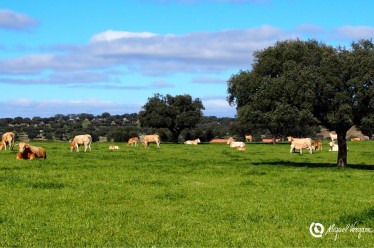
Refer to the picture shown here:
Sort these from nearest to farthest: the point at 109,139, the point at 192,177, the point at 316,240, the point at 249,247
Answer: the point at 249,247, the point at 316,240, the point at 192,177, the point at 109,139

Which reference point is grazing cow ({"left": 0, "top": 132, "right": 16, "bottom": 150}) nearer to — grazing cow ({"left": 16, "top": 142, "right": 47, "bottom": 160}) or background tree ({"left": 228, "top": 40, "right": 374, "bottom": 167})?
grazing cow ({"left": 16, "top": 142, "right": 47, "bottom": 160})

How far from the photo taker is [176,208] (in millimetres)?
16016

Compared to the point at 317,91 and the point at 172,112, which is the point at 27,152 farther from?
the point at 172,112

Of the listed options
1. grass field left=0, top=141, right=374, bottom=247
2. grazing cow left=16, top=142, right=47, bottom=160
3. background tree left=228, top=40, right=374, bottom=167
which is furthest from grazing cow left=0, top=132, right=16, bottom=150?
background tree left=228, top=40, right=374, bottom=167

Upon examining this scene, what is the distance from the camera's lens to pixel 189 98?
9350 cm

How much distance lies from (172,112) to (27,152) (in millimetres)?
57281

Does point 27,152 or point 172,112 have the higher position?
point 172,112

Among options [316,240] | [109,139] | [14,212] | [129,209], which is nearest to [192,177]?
[129,209]

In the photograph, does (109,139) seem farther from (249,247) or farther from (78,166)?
(249,247)

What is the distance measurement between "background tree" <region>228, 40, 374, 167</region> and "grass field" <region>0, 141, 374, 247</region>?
697 cm

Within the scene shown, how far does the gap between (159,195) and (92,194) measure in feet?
8.46

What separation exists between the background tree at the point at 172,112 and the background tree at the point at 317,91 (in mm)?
55406

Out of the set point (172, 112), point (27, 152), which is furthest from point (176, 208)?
point (172, 112)

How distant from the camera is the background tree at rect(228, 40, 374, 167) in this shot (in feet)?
104
